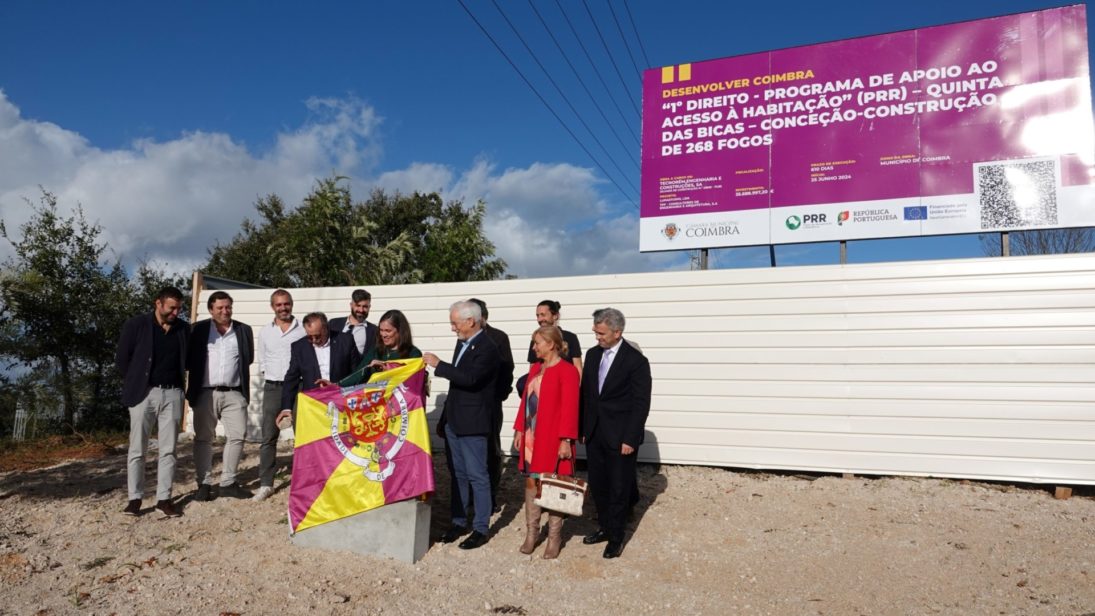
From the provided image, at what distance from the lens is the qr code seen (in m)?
7.04

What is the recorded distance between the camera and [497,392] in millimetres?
5141

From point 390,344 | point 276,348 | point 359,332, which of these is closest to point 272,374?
point 276,348

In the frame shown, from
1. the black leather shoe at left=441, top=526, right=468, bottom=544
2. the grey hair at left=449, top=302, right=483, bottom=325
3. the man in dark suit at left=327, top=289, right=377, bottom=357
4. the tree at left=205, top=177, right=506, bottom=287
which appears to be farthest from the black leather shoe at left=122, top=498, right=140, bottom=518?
the tree at left=205, top=177, right=506, bottom=287

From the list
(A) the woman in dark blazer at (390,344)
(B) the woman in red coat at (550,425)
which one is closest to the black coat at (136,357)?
(A) the woman in dark blazer at (390,344)

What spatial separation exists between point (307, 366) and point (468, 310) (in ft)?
5.70

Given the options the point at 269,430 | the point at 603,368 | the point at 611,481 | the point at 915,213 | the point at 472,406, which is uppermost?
the point at 915,213

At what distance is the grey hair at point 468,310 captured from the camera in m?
4.81

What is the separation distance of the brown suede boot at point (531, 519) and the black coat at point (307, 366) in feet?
6.39

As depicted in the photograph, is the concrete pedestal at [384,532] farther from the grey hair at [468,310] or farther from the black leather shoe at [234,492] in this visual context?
the black leather shoe at [234,492]

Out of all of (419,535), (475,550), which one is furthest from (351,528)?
(475,550)

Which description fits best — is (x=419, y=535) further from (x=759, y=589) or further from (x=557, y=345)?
(x=759, y=589)

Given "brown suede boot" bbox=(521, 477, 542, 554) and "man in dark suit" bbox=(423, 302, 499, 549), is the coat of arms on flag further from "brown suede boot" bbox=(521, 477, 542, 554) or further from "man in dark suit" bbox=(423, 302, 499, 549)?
"brown suede boot" bbox=(521, 477, 542, 554)

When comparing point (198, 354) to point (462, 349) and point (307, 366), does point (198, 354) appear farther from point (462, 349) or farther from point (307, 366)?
point (462, 349)

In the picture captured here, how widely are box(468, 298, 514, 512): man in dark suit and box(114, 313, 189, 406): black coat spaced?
2.48 meters
